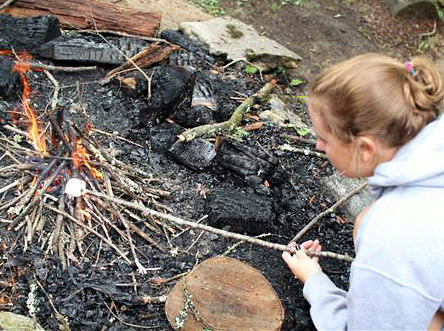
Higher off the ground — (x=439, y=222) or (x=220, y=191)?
(x=439, y=222)

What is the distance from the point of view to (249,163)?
13.0 ft

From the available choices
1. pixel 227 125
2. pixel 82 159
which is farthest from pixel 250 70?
pixel 82 159

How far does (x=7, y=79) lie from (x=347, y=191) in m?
2.91

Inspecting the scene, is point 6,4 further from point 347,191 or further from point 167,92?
point 347,191

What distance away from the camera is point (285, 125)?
4727mm

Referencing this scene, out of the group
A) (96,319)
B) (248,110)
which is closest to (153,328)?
(96,319)

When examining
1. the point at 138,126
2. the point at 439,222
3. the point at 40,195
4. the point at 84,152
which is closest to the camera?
the point at 439,222

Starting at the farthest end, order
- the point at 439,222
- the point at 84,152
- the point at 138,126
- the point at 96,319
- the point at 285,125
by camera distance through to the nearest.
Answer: the point at 285,125, the point at 138,126, the point at 84,152, the point at 96,319, the point at 439,222

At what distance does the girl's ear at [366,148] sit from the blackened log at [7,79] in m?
3.03

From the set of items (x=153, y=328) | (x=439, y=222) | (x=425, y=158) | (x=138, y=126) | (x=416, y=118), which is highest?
(x=416, y=118)

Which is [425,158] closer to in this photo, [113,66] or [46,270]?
[46,270]

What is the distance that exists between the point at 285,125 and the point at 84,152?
1972 millimetres

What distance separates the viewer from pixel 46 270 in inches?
122

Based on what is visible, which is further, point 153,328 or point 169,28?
point 169,28
